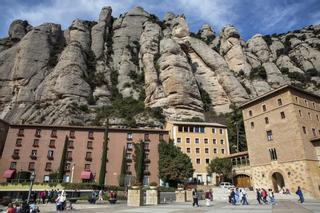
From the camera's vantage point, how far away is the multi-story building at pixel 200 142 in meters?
51.5

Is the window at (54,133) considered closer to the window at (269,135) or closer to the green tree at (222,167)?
the green tree at (222,167)

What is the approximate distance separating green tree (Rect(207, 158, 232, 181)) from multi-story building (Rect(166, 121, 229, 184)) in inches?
138

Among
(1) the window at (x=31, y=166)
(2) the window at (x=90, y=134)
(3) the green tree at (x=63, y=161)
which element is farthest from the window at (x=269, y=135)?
(1) the window at (x=31, y=166)

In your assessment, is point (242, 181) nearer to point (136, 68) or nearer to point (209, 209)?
point (209, 209)

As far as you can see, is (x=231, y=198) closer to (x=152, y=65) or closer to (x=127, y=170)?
(x=127, y=170)

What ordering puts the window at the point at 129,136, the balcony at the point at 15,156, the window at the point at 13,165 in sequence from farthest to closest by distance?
the window at the point at 129,136 → the balcony at the point at 15,156 → the window at the point at 13,165

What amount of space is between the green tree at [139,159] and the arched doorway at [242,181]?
64.2ft

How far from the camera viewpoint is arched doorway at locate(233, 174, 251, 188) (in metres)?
44.9

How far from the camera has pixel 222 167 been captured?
153 feet

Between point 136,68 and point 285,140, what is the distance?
205 ft

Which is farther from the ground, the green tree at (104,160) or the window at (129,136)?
the window at (129,136)

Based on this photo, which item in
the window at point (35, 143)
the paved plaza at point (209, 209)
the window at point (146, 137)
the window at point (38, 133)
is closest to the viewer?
the paved plaza at point (209, 209)

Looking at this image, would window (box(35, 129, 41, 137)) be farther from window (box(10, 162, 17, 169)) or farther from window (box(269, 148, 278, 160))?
window (box(269, 148, 278, 160))

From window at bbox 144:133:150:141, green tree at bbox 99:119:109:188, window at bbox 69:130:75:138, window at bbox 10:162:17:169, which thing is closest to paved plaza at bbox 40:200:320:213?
green tree at bbox 99:119:109:188
